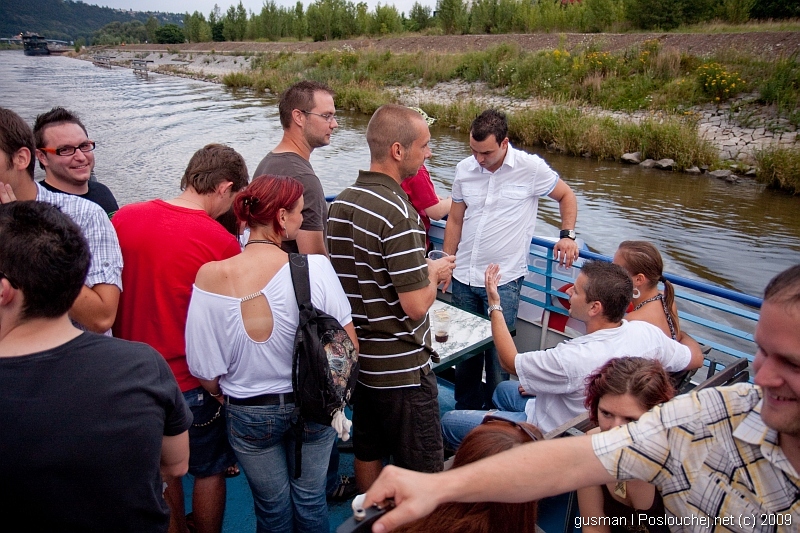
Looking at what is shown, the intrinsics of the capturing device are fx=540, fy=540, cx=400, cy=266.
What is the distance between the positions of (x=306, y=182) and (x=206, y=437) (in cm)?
139

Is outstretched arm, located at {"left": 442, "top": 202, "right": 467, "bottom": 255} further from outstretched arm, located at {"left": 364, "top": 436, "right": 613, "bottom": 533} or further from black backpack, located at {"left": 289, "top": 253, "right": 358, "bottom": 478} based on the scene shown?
outstretched arm, located at {"left": 364, "top": 436, "right": 613, "bottom": 533}

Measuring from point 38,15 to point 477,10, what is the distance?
569 feet

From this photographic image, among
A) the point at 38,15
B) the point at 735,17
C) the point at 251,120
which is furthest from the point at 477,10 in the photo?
the point at 38,15

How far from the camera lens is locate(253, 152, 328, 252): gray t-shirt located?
291 centimetres

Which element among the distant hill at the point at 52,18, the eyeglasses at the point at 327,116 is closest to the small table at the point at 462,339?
the eyeglasses at the point at 327,116

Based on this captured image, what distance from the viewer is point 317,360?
1830mm

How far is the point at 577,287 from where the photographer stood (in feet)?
7.97

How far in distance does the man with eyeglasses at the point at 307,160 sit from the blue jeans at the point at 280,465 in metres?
0.62

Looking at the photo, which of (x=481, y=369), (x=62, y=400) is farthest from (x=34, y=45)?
(x=62, y=400)

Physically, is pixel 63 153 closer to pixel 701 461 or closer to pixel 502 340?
pixel 502 340

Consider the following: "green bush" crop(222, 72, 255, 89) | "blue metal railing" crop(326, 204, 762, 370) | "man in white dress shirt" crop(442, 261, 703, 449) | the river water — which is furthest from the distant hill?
"man in white dress shirt" crop(442, 261, 703, 449)

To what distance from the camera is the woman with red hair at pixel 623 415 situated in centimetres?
160

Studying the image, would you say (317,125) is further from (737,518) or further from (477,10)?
(477,10)

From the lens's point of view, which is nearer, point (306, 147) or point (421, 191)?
point (306, 147)
